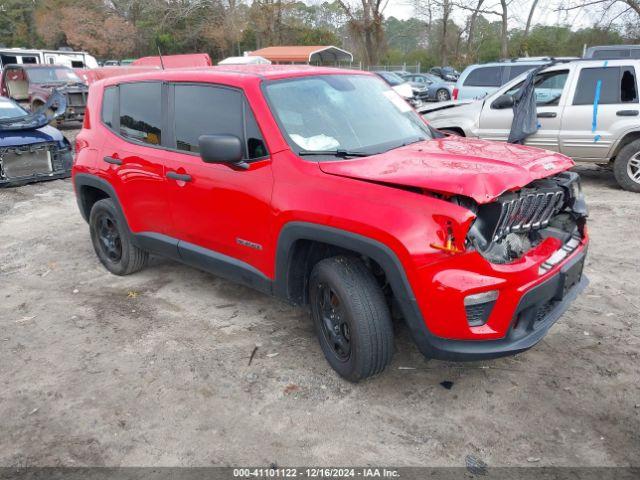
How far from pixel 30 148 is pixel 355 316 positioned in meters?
7.97

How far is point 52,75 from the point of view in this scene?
1664 cm

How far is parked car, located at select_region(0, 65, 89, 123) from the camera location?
1573cm

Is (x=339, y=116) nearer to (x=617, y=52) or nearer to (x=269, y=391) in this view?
(x=269, y=391)

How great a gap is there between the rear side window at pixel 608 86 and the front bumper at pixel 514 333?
5.70 m

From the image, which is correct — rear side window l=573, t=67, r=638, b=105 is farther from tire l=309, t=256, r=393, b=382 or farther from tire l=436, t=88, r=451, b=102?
tire l=436, t=88, r=451, b=102

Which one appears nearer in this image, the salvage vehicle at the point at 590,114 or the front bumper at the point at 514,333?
the front bumper at the point at 514,333

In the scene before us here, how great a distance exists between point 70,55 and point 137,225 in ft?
80.1

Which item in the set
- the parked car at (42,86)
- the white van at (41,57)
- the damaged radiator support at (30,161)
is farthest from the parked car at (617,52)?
the white van at (41,57)

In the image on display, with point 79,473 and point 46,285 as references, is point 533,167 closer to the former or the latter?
point 79,473

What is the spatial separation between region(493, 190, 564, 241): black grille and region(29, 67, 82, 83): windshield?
16828 mm

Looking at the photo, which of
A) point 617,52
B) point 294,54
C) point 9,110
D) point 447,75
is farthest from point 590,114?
point 294,54

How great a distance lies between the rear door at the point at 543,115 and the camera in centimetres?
788

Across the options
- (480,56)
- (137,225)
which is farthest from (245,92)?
(480,56)

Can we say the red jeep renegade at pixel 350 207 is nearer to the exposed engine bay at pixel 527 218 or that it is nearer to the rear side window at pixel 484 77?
the exposed engine bay at pixel 527 218
